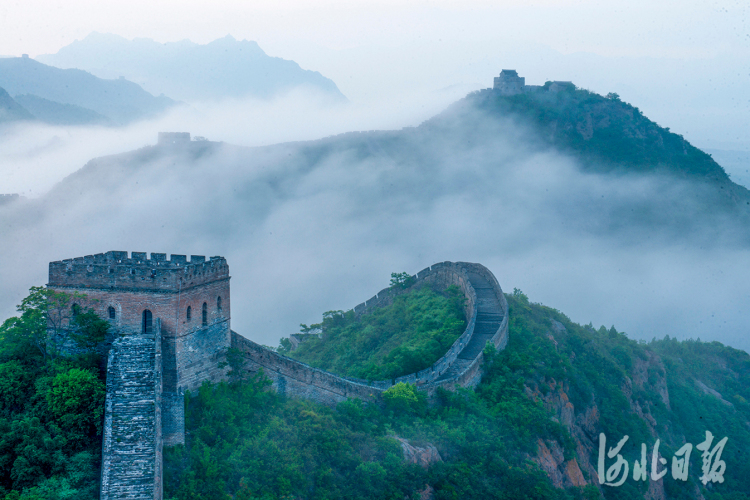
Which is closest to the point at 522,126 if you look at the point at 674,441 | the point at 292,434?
the point at 674,441

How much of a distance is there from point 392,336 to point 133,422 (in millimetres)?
19077

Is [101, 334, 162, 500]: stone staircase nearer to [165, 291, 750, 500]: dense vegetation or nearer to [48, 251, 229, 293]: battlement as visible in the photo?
[165, 291, 750, 500]: dense vegetation

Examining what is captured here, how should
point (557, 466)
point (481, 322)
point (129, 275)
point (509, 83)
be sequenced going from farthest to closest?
point (509, 83), point (481, 322), point (557, 466), point (129, 275)

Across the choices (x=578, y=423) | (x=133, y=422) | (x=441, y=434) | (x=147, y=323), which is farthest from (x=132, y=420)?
(x=578, y=423)

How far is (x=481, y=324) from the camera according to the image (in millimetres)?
36438

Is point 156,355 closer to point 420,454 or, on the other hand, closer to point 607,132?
point 420,454

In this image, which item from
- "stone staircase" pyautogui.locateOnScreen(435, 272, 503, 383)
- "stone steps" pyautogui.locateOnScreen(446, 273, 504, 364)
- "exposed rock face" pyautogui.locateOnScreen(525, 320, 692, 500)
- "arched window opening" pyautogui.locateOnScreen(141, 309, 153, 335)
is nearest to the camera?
"arched window opening" pyautogui.locateOnScreen(141, 309, 153, 335)

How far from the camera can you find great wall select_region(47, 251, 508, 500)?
18.1 metres

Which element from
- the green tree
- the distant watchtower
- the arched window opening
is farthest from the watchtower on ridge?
the distant watchtower

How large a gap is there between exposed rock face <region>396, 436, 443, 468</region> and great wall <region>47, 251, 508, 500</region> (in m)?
2.75

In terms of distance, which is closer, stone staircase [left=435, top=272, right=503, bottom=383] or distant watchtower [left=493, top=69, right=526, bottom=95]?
stone staircase [left=435, top=272, right=503, bottom=383]

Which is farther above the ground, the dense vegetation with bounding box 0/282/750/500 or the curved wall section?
the curved wall section

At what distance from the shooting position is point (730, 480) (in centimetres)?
4453

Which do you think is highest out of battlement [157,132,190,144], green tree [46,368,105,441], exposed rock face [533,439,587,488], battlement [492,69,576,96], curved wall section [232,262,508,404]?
battlement [492,69,576,96]
